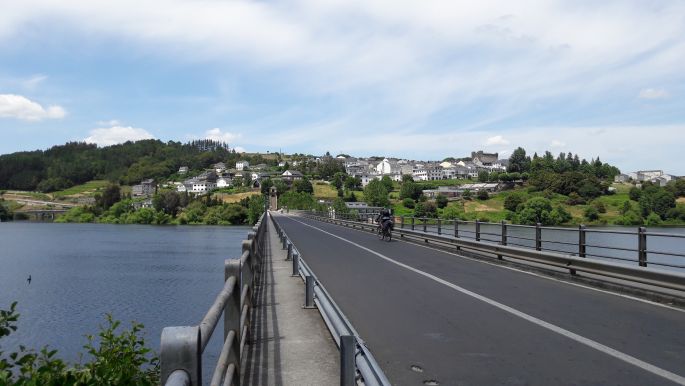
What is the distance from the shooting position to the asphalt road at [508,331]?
6.49m

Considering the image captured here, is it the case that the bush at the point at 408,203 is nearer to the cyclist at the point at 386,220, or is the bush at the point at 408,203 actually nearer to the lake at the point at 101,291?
the lake at the point at 101,291

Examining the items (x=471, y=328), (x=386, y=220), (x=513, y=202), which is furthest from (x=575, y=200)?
(x=471, y=328)

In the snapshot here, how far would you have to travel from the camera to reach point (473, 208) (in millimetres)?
130625

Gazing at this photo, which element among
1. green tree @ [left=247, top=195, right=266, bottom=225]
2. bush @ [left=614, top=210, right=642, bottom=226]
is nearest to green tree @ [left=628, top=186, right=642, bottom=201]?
bush @ [left=614, top=210, right=642, bottom=226]

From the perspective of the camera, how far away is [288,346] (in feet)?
25.6

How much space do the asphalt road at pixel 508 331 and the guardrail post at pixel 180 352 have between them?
3.66m

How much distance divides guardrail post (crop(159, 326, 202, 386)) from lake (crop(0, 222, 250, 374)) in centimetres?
1245

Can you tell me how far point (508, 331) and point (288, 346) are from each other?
331cm

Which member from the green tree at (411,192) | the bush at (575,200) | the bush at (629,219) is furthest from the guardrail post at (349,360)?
the green tree at (411,192)

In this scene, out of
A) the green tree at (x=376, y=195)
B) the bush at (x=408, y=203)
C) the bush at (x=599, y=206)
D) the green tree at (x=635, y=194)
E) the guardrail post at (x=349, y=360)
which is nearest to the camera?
the guardrail post at (x=349, y=360)

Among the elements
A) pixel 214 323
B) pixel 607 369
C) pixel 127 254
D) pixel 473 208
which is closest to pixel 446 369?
pixel 607 369

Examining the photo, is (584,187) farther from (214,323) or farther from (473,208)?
(214,323)

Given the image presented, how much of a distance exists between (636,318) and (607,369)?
364 cm

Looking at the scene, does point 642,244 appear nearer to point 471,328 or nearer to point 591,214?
point 471,328
